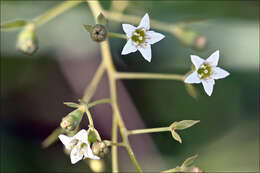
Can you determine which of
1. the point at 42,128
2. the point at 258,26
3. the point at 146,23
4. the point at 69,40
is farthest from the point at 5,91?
the point at 258,26

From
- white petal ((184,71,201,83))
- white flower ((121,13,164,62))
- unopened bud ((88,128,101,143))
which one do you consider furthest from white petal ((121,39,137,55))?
unopened bud ((88,128,101,143))

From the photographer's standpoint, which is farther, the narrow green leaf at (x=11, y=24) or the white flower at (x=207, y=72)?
the narrow green leaf at (x=11, y=24)

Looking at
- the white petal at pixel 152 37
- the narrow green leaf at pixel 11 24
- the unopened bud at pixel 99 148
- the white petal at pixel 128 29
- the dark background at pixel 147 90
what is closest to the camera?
the unopened bud at pixel 99 148

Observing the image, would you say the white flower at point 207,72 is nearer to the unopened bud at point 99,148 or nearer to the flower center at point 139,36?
the flower center at point 139,36

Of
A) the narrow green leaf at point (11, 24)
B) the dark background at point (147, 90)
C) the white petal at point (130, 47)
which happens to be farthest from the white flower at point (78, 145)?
the dark background at point (147, 90)

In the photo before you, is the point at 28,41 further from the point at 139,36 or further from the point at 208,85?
the point at 208,85

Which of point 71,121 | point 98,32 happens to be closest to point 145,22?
point 98,32

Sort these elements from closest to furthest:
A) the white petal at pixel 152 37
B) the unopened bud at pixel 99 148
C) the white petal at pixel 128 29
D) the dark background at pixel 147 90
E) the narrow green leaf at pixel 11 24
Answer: the unopened bud at pixel 99 148, the white petal at pixel 128 29, the white petal at pixel 152 37, the narrow green leaf at pixel 11 24, the dark background at pixel 147 90

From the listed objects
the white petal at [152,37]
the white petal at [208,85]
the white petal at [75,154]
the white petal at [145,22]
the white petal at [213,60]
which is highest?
the white petal at [145,22]

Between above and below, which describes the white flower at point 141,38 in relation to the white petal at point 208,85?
above
